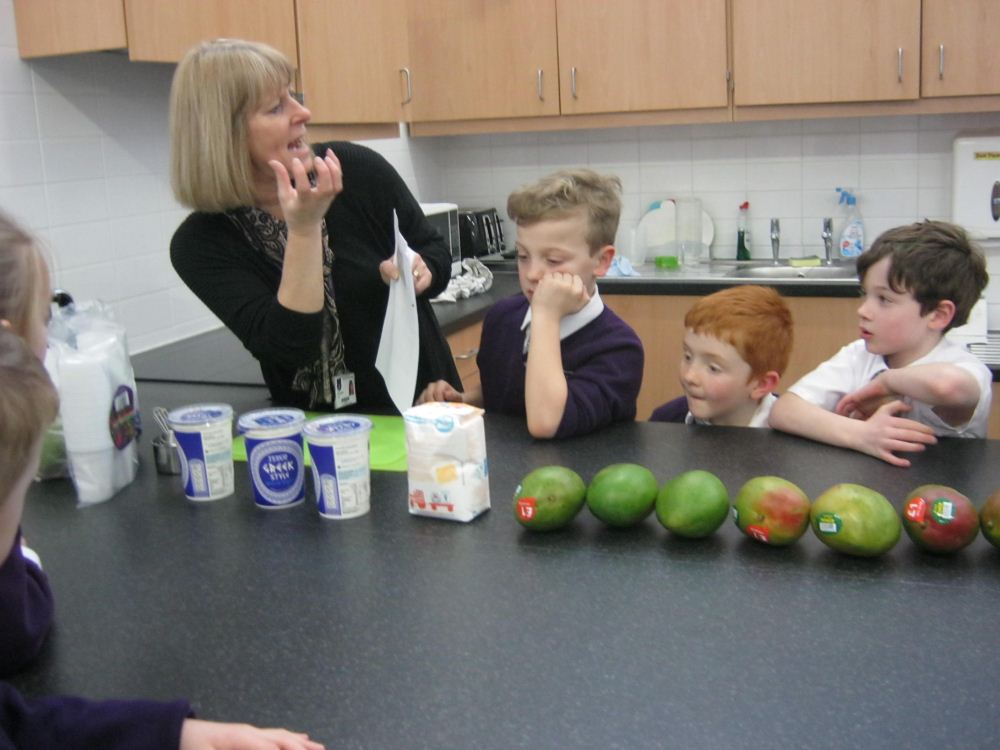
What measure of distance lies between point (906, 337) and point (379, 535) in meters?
0.96

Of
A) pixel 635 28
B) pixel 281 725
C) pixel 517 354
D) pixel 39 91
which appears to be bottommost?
pixel 281 725

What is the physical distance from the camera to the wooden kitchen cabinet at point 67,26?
217 cm

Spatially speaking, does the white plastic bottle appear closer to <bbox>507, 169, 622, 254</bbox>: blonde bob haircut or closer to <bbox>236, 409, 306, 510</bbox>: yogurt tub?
<bbox>507, 169, 622, 254</bbox>: blonde bob haircut

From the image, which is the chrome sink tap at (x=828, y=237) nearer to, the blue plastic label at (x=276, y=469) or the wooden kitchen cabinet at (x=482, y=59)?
the wooden kitchen cabinet at (x=482, y=59)

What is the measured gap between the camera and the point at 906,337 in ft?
5.46

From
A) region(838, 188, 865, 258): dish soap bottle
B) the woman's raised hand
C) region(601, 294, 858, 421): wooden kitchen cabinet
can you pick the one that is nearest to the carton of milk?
the woman's raised hand

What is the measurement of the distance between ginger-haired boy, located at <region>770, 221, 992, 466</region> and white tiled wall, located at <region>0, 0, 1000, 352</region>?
168 centimetres

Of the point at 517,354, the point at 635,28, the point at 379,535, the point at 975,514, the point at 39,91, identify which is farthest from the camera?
the point at 635,28

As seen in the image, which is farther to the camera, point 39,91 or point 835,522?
point 39,91

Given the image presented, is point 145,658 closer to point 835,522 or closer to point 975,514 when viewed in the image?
point 835,522

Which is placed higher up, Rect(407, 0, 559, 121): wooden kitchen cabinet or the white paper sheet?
Rect(407, 0, 559, 121): wooden kitchen cabinet

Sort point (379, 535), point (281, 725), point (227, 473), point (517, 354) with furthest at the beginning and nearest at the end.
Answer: point (517, 354), point (227, 473), point (379, 535), point (281, 725)

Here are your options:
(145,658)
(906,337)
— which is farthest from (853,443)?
(145,658)

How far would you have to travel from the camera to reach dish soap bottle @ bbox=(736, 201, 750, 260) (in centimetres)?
385
